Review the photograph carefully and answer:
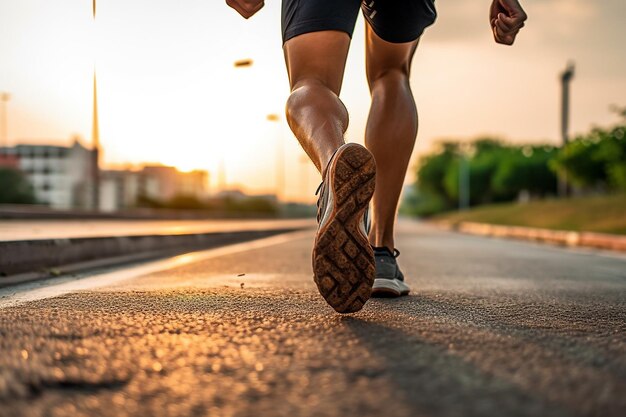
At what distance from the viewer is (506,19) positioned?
3.31 m

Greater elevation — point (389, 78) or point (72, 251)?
point (389, 78)

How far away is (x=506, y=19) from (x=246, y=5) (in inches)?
47.0

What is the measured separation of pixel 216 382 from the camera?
1.48 metres

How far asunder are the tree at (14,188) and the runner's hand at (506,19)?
6391cm

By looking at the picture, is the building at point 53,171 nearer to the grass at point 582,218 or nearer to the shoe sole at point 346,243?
the grass at point 582,218

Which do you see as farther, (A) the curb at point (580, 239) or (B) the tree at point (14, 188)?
(B) the tree at point (14, 188)

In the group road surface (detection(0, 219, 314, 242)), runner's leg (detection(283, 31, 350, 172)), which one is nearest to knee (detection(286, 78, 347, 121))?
runner's leg (detection(283, 31, 350, 172))

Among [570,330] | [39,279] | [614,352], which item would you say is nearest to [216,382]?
[614,352]

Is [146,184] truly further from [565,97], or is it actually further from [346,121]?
[346,121]

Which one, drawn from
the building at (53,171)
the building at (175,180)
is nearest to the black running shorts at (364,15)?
the building at (53,171)

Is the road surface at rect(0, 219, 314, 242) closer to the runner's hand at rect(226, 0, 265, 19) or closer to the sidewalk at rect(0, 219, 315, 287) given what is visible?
the sidewalk at rect(0, 219, 315, 287)

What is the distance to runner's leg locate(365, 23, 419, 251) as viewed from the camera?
3.47 m

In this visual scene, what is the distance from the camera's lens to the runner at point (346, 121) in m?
2.31

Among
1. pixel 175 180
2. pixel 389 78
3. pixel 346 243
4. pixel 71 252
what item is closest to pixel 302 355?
pixel 346 243
